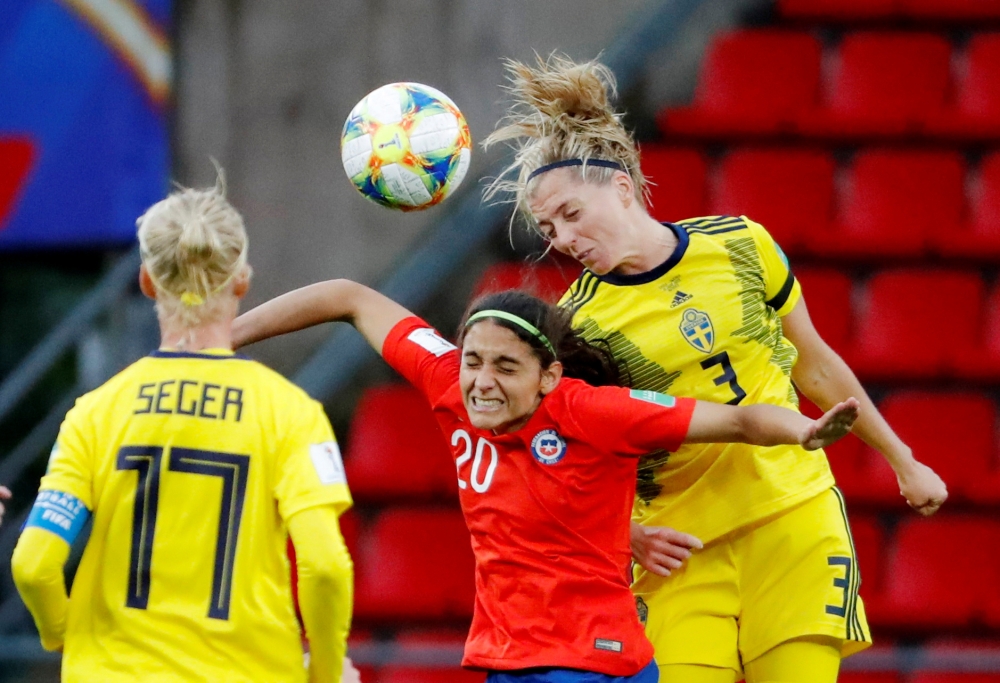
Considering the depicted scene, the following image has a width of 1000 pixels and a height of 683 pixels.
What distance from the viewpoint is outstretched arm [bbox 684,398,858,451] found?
8.67 feet

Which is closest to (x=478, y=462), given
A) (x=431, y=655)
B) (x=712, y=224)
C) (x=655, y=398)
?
(x=655, y=398)

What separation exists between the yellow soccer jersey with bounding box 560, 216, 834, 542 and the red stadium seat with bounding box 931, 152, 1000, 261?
9.14 ft

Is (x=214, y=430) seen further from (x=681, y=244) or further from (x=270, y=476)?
(x=681, y=244)

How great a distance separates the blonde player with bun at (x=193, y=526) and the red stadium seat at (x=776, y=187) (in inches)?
149

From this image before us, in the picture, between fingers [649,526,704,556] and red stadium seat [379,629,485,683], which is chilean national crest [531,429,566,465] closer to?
fingers [649,526,704,556]

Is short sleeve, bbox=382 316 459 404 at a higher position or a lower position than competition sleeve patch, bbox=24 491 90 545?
higher

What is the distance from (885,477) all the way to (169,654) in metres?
3.65

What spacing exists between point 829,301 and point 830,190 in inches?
22.9

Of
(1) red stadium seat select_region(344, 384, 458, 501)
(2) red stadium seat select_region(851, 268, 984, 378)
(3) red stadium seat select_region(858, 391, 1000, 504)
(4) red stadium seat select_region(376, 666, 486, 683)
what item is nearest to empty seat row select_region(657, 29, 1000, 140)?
(2) red stadium seat select_region(851, 268, 984, 378)

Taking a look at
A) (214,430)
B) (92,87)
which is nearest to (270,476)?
(214,430)

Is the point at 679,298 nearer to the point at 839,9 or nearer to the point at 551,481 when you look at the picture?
the point at 551,481

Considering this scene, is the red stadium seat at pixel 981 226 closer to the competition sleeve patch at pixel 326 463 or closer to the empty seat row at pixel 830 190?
the empty seat row at pixel 830 190

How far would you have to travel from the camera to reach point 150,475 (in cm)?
254

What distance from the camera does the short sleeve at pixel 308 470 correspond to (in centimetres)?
251
